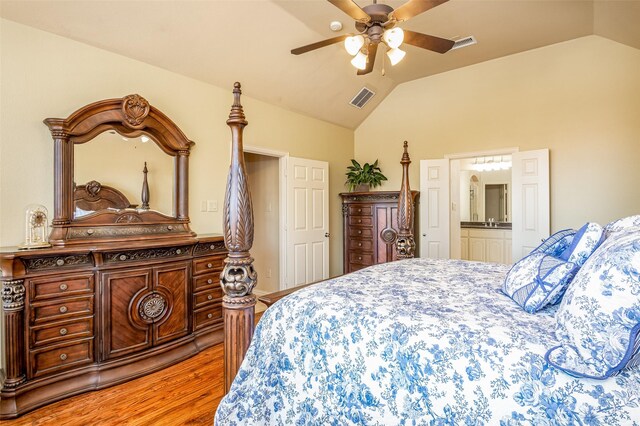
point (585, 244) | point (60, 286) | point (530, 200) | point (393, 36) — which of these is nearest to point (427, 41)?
point (393, 36)

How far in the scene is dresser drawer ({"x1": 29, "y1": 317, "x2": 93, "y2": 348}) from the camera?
2.18 m

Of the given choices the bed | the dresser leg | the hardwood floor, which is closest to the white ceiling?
the bed

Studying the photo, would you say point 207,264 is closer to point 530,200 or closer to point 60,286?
point 60,286

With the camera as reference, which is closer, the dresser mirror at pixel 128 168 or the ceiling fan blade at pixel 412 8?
the ceiling fan blade at pixel 412 8

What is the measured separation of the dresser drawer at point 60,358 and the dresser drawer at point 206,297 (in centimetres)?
84

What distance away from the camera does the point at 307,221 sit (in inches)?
187

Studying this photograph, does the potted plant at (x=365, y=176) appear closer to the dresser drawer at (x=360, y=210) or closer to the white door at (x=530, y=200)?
the dresser drawer at (x=360, y=210)

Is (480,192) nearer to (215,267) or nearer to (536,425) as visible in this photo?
(215,267)

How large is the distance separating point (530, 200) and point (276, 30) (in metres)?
3.60

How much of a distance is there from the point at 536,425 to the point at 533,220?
12.5 feet

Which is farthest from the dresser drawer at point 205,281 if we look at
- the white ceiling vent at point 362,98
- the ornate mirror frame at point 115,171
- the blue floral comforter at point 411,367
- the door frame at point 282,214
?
the white ceiling vent at point 362,98

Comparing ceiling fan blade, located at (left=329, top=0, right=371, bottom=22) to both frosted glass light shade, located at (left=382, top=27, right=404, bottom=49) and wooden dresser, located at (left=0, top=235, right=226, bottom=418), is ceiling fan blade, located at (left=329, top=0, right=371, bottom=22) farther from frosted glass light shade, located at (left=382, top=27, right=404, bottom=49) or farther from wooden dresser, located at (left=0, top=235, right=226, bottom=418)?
wooden dresser, located at (left=0, top=235, right=226, bottom=418)

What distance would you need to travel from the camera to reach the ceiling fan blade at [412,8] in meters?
2.07

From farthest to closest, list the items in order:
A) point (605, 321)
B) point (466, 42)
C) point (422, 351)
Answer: point (466, 42) → point (422, 351) → point (605, 321)
